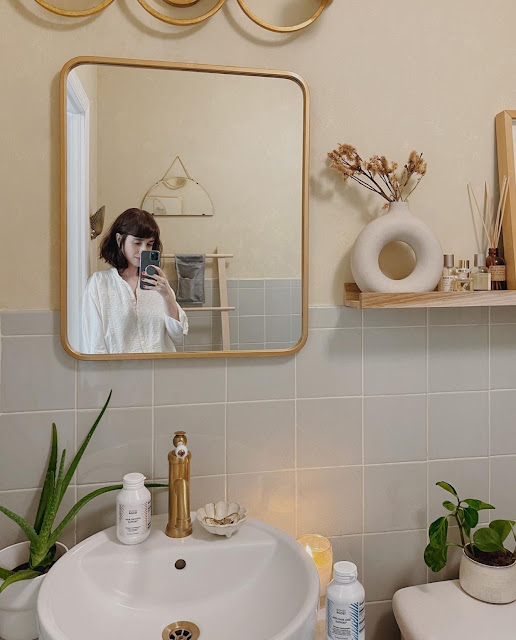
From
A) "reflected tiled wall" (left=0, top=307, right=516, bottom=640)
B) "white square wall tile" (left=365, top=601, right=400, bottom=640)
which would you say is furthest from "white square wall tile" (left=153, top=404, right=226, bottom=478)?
"white square wall tile" (left=365, top=601, right=400, bottom=640)

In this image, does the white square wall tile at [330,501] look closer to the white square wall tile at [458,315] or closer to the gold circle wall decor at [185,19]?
the white square wall tile at [458,315]

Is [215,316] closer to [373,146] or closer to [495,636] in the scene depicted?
[373,146]

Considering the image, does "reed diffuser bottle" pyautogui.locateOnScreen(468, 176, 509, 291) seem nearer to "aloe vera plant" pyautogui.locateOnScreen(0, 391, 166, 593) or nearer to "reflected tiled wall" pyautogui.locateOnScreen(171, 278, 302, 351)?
"reflected tiled wall" pyautogui.locateOnScreen(171, 278, 302, 351)

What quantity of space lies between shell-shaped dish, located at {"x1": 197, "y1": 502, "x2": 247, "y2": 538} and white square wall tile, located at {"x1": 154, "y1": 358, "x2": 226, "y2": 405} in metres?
0.23

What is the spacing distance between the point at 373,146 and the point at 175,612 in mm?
1099

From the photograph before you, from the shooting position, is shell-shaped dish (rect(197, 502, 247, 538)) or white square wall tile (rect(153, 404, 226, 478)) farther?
white square wall tile (rect(153, 404, 226, 478))

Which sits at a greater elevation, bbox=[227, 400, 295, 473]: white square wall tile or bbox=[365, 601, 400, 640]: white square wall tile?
bbox=[227, 400, 295, 473]: white square wall tile

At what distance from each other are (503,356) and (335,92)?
778mm

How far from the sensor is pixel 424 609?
115cm

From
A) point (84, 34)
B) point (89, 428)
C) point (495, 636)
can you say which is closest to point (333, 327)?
point (89, 428)

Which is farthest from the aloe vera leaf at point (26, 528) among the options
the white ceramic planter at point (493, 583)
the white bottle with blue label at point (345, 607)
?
the white ceramic planter at point (493, 583)

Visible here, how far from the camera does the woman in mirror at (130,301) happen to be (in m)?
1.15

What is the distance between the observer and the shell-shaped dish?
1062 mm

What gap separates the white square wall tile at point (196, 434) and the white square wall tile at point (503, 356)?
699 millimetres
